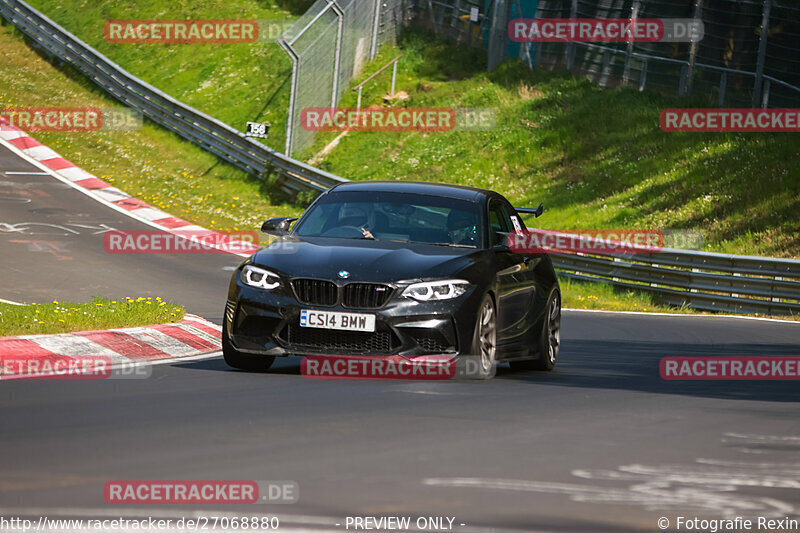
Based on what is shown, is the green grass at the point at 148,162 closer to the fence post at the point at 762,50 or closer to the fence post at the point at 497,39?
the fence post at the point at 497,39

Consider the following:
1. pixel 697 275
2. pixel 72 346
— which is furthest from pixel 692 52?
pixel 72 346

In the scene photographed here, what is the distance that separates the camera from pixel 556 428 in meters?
7.02

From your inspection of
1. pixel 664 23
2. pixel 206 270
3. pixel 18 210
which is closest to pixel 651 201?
A: pixel 664 23

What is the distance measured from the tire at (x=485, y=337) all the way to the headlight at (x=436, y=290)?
244 millimetres

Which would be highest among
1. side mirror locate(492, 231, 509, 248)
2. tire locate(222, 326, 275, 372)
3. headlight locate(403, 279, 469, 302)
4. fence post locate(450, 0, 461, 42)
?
fence post locate(450, 0, 461, 42)

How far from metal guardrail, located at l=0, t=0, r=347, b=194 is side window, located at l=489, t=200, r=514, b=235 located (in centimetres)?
1474

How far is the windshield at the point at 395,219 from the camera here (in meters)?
10.1

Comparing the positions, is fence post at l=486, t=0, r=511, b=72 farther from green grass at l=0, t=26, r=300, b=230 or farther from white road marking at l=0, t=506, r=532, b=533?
white road marking at l=0, t=506, r=532, b=533

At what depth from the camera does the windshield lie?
1013cm

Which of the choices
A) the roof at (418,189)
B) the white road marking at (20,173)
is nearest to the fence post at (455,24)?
the white road marking at (20,173)

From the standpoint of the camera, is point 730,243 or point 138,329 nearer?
point 138,329

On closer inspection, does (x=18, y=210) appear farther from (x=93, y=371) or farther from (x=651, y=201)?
(x=93, y=371)

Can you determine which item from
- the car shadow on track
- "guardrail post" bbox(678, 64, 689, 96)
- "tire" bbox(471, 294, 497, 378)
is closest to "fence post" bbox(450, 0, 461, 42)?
"guardrail post" bbox(678, 64, 689, 96)

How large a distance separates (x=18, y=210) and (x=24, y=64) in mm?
15853
